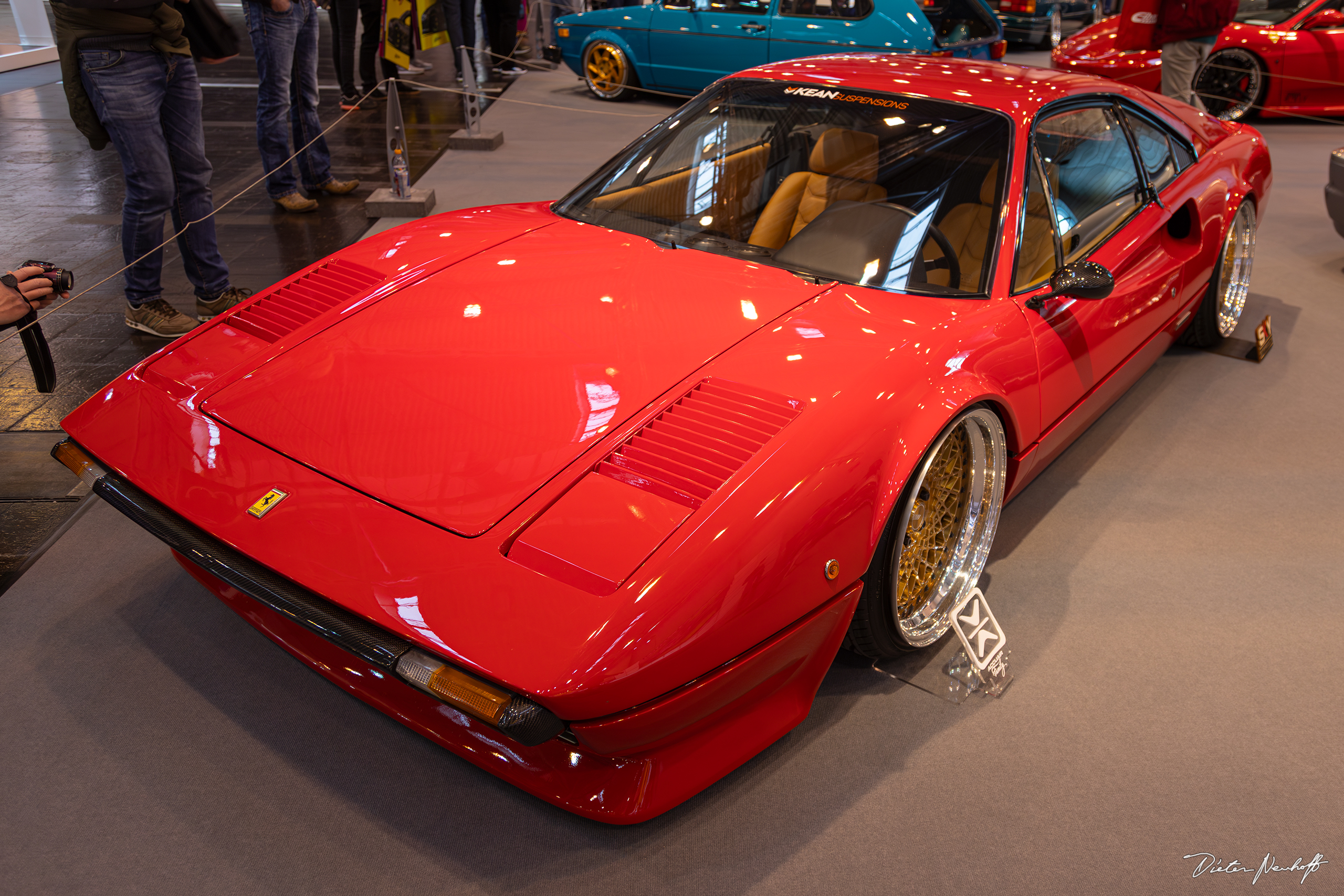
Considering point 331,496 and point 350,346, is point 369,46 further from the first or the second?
point 331,496

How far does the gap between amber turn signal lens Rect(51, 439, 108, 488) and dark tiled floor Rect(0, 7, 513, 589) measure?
2.05 feet

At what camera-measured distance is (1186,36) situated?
5598 millimetres

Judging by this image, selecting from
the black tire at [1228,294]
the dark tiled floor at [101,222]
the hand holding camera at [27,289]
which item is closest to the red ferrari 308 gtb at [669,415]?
the hand holding camera at [27,289]

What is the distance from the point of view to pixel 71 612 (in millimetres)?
2193

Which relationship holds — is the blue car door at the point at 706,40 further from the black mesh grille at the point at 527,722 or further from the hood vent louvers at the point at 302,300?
the black mesh grille at the point at 527,722

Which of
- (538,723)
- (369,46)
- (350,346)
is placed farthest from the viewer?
(369,46)

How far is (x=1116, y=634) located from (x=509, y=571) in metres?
1.57

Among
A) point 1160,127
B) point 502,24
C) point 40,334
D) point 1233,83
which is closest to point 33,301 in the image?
point 40,334

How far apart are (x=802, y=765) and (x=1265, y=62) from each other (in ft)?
25.2

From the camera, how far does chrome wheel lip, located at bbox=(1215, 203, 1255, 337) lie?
3551 millimetres

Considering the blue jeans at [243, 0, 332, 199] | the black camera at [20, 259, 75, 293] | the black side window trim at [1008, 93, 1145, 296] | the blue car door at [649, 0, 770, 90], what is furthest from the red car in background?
the black camera at [20, 259, 75, 293]

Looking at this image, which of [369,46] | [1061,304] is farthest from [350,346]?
[369,46]

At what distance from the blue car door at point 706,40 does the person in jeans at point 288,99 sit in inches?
124

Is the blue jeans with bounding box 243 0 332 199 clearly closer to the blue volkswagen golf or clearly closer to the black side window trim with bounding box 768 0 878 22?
the blue volkswagen golf
